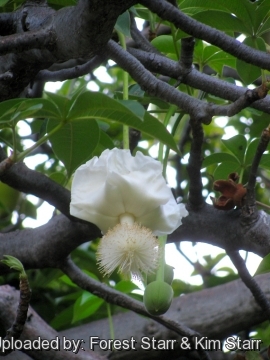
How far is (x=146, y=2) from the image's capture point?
0.74 metres

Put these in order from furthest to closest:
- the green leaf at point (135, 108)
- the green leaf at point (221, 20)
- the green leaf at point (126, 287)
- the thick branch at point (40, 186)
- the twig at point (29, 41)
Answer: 1. the green leaf at point (126, 287)
2. the thick branch at point (40, 186)
3. the green leaf at point (221, 20)
4. the twig at point (29, 41)
5. the green leaf at point (135, 108)

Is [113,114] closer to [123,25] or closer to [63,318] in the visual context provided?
[123,25]

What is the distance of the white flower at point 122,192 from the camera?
70cm

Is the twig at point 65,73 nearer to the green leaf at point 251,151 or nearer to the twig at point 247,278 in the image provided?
the green leaf at point 251,151

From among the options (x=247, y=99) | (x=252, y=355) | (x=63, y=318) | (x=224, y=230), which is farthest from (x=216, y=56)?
(x=63, y=318)

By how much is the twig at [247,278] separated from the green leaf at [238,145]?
18 centimetres

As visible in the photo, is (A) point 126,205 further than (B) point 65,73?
No

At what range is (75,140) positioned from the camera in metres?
0.87

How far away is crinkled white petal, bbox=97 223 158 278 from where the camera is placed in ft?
2.29

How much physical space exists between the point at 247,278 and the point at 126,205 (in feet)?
1.62

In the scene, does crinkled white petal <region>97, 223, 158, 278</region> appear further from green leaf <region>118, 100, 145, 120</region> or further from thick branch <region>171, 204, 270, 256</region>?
thick branch <region>171, 204, 270, 256</region>

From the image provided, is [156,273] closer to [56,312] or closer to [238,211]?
[238,211]

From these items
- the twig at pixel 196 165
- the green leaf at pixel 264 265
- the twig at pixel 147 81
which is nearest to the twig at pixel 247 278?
the twig at pixel 196 165

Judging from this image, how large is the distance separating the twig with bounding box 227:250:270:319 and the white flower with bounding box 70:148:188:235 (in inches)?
15.0
